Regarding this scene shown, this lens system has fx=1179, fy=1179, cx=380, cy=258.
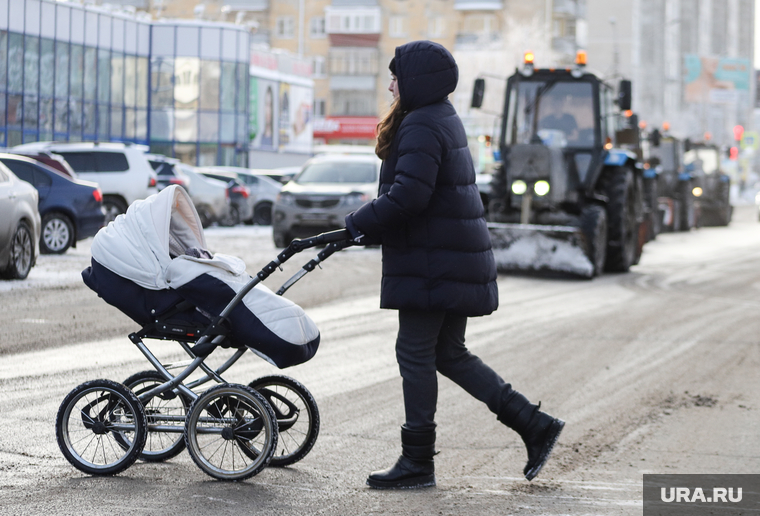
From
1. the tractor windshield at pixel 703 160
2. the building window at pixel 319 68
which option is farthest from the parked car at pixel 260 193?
the building window at pixel 319 68

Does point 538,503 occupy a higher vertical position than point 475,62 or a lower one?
lower

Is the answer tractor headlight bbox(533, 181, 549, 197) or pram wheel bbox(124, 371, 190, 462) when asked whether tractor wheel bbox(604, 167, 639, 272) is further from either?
pram wheel bbox(124, 371, 190, 462)

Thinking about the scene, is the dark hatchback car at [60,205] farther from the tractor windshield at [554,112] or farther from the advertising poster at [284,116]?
the advertising poster at [284,116]

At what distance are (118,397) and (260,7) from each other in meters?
81.3

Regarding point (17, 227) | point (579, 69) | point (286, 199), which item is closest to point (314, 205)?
point (286, 199)

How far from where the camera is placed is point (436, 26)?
267 ft

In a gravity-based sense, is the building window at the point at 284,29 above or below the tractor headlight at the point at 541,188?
above

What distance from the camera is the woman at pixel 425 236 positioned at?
16.6 ft

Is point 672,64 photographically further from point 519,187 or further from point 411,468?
point 411,468

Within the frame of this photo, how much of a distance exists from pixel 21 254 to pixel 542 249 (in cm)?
712

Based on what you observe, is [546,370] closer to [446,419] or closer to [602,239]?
[446,419]

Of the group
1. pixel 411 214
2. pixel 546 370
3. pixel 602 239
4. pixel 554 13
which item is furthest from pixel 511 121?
pixel 554 13

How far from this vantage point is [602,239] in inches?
689

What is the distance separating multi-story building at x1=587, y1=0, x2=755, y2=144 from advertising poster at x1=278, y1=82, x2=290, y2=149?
27.9 m
